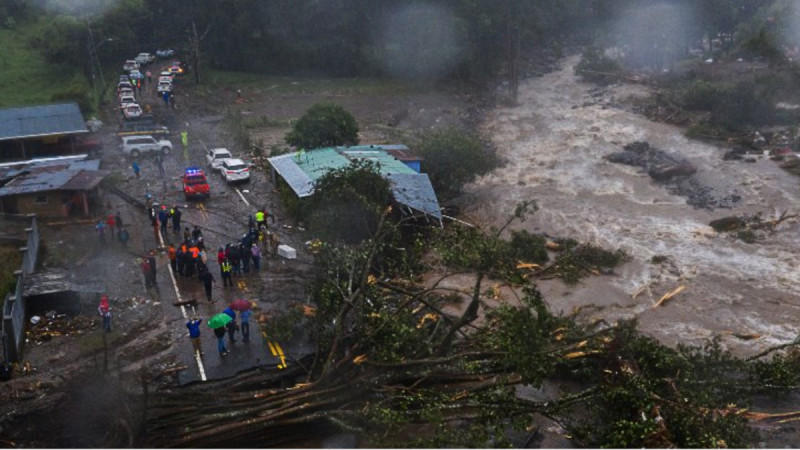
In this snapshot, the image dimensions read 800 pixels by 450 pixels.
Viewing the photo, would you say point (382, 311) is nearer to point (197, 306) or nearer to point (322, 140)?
point (197, 306)

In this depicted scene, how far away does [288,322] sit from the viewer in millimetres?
15203

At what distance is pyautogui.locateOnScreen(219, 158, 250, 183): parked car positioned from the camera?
91.5ft

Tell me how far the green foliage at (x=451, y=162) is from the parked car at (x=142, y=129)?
13.2m

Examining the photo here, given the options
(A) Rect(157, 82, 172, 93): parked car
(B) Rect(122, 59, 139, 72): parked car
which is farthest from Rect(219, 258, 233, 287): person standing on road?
(B) Rect(122, 59, 139, 72): parked car

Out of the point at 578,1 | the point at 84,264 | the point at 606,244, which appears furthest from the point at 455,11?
the point at 84,264

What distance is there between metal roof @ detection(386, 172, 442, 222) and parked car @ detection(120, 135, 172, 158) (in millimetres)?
12587

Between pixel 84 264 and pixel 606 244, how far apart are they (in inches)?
589

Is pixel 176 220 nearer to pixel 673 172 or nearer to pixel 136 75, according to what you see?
pixel 673 172

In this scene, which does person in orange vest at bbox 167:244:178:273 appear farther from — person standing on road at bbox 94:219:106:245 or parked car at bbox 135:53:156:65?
parked car at bbox 135:53:156:65

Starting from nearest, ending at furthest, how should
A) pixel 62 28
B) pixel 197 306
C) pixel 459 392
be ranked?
pixel 459 392
pixel 197 306
pixel 62 28

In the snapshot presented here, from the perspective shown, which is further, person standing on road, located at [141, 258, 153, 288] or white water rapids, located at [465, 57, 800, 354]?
white water rapids, located at [465, 57, 800, 354]

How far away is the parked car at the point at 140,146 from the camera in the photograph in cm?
3130

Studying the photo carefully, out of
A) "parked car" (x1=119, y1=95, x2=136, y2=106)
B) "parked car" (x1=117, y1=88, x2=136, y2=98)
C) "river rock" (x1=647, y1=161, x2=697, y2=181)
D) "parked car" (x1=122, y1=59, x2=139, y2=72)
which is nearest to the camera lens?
"river rock" (x1=647, y1=161, x2=697, y2=181)

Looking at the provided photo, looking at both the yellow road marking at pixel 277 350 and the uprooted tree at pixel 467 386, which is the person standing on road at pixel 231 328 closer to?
the yellow road marking at pixel 277 350
